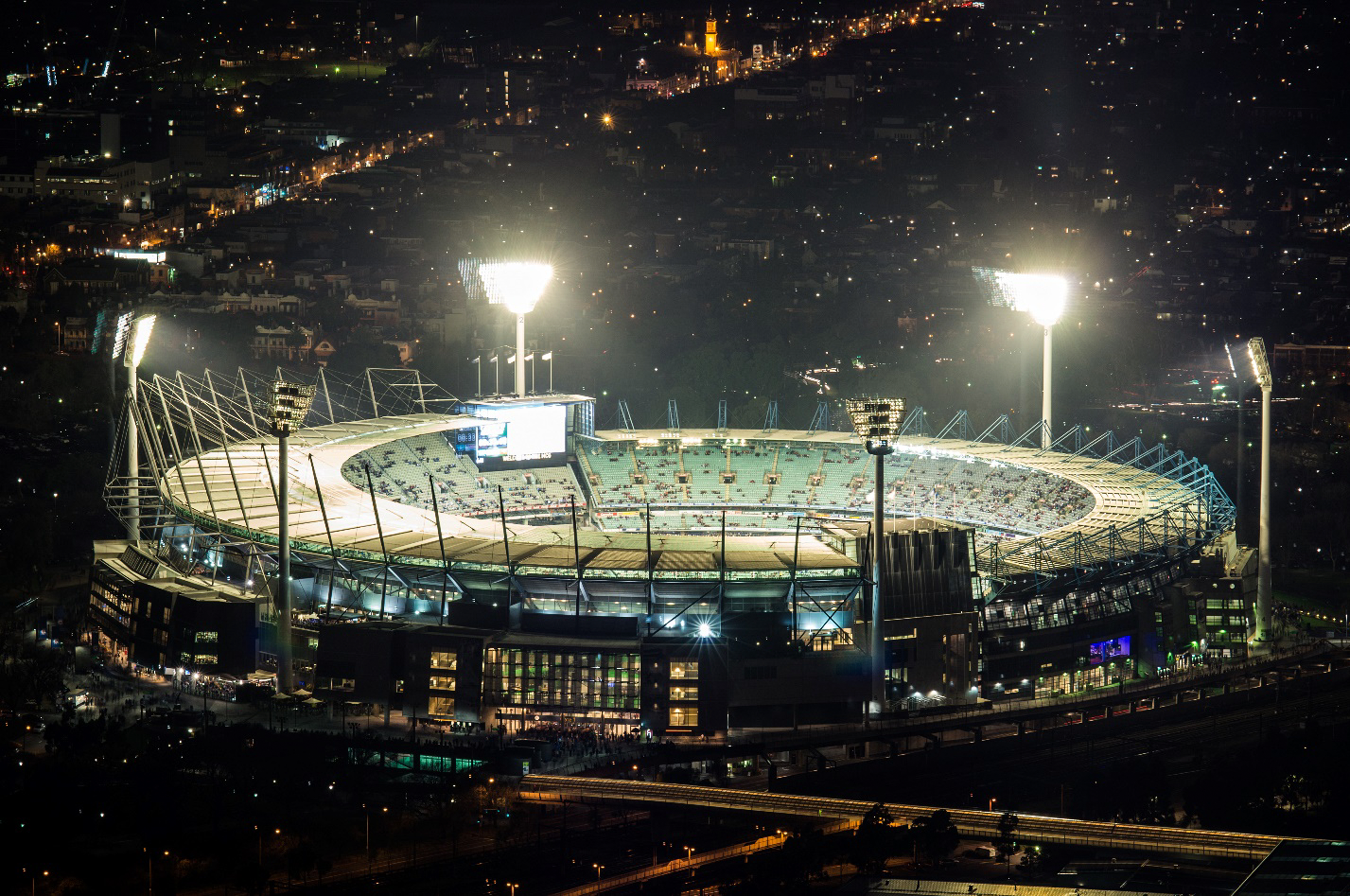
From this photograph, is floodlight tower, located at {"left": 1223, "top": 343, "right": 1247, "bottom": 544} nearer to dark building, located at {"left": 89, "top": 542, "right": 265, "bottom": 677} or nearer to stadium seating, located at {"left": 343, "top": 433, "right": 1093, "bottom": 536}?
stadium seating, located at {"left": 343, "top": 433, "right": 1093, "bottom": 536}

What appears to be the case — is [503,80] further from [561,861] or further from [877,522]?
[561,861]

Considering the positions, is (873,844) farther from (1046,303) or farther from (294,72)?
(294,72)

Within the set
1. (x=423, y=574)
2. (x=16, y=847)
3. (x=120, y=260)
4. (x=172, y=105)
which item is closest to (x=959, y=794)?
(x=423, y=574)

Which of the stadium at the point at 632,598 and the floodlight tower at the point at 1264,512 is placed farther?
the floodlight tower at the point at 1264,512

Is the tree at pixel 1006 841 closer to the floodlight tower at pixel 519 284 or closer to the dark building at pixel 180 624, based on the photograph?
the dark building at pixel 180 624

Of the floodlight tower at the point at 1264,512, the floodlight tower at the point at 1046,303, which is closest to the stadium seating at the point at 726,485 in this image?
the floodlight tower at the point at 1046,303
